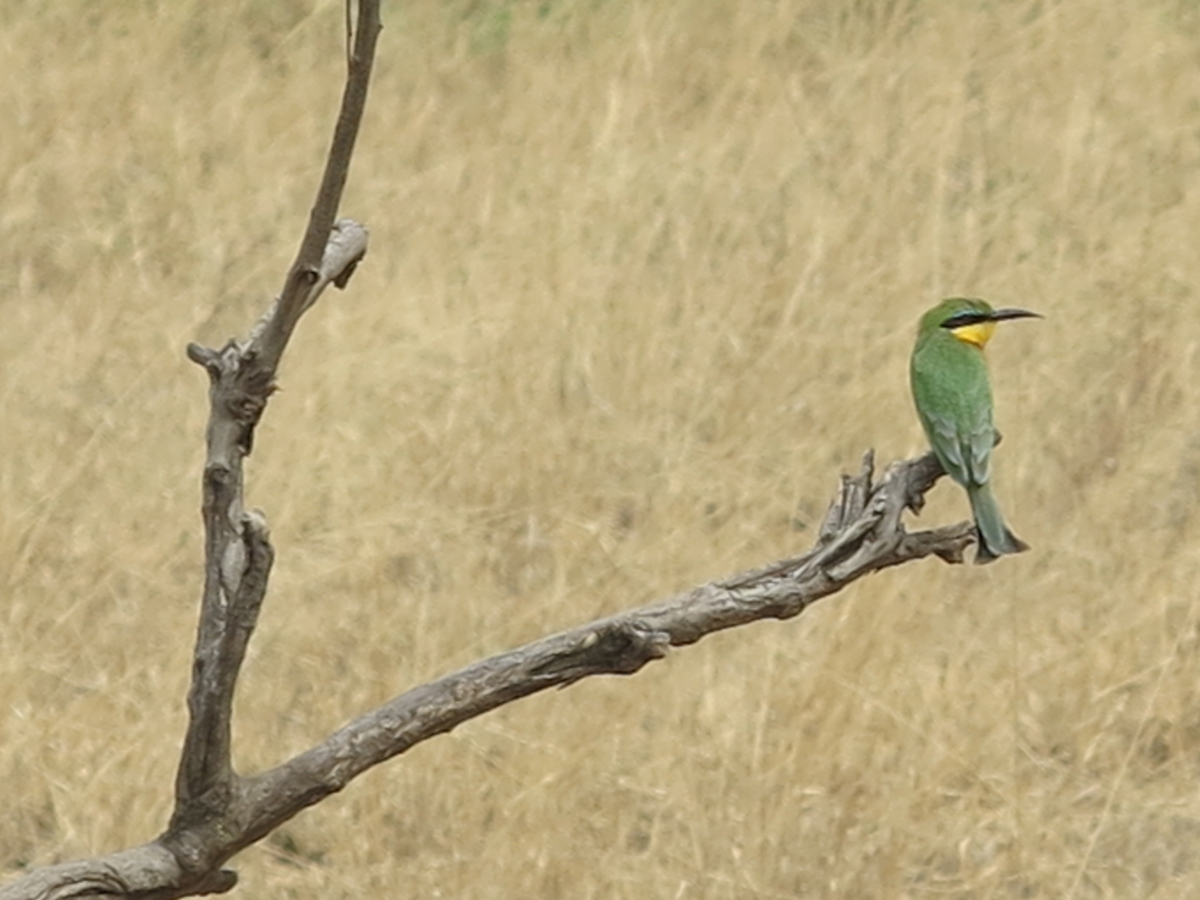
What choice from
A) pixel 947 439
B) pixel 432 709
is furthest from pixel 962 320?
pixel 432 709

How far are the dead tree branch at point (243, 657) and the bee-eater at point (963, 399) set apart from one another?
73 centimetres

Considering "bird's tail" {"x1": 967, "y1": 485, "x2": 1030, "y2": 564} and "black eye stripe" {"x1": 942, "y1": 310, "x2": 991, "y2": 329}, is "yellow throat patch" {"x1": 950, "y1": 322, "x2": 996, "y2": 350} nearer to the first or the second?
"black eye stripe" {"x1": 942, "y1": 310, "x2": 991, "y2": 329}

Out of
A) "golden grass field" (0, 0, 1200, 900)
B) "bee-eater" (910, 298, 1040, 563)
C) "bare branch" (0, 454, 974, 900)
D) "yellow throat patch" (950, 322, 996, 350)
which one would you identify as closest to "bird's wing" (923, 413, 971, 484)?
"bee-eater" (910, 298, 1040, 563)

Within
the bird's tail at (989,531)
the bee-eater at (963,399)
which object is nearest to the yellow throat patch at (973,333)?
the bee-eater at (963,399)

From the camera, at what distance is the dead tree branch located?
4.27ft

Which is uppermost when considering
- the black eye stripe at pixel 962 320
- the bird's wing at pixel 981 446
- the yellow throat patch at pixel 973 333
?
the black eye stripe at pixel 962 320

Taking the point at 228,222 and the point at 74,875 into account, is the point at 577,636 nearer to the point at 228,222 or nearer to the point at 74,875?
the point at 74,875

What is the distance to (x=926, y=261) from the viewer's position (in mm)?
5117

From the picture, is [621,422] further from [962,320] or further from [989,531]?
[989,531]

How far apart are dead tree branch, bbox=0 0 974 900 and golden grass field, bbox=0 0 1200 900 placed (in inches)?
82.7

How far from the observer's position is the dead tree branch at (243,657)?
51.2 inches

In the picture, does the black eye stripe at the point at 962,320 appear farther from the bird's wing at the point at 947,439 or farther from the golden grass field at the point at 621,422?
the golden grass field at the point at 621,422

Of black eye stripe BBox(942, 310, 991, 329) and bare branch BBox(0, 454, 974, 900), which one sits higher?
black eye stripe BBox(942, 310, 991, 329)

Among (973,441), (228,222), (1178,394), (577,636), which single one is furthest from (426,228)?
(577,636)
